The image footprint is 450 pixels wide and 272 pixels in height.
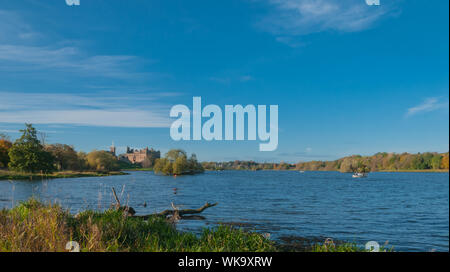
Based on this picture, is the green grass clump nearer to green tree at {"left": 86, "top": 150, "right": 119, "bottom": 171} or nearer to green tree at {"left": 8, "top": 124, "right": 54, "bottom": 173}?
green tree at {"left": 8, "top": 124, "right": 54, "bottom": 173}

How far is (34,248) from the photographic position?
6605 millimetres

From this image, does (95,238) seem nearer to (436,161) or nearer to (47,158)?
(47,158)

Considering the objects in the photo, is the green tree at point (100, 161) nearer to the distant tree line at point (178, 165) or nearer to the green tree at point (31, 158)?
the green tree at point (31, 158)

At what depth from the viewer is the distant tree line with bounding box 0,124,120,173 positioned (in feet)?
94.5

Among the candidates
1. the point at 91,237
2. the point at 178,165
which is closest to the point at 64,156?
the point at 91,237

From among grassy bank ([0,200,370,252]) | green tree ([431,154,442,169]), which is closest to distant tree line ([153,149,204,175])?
grassy bank ([0,200,370,252])

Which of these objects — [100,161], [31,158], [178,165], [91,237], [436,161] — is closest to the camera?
[91,237]

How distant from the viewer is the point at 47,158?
30.6 meters

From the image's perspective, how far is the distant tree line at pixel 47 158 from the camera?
28812 mm

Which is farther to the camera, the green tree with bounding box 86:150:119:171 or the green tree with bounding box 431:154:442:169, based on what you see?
the green tree with bounding box 431:154:442:169

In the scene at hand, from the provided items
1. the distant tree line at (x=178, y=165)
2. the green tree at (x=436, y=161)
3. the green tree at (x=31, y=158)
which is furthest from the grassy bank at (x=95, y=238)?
the green tree at (x=436, y=161)
